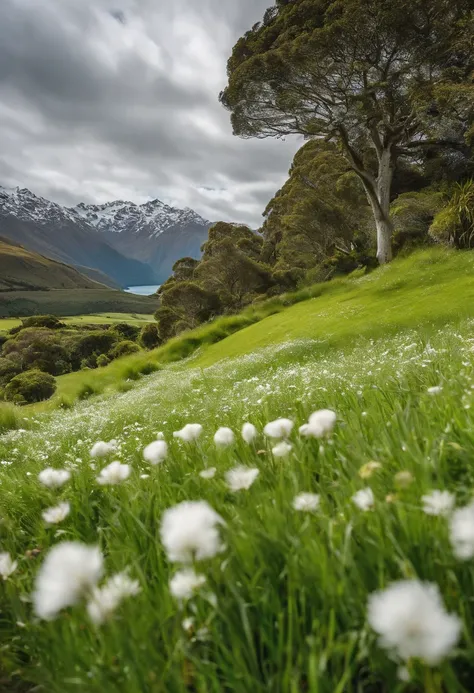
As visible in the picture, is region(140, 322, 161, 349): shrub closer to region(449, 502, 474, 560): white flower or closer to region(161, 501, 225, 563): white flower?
region(161, 501, 225, 563): white flower

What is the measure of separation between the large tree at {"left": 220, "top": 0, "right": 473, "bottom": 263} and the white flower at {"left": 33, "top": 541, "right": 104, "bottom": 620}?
2402 cm

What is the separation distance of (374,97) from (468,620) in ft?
85.8

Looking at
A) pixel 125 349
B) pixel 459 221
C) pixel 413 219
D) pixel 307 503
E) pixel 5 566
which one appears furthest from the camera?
pixel 125 349

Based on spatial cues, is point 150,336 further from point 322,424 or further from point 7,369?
point 322,424

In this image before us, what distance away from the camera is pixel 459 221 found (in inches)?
765

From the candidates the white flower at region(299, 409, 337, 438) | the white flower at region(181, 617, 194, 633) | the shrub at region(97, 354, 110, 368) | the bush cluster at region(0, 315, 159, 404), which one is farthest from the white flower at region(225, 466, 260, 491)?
the shrub at region(97, 354, 110, 368)

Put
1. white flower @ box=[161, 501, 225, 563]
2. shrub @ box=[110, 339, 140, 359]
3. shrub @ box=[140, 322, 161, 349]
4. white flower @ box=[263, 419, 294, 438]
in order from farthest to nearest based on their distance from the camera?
shrub @ box=[110, 339, 140, 359] < shrub @ box=[140, 322, 161, 349] < white flower @ box=[263, 419, 294, 438] < white flower @ box=[161, 501, 225, 563]

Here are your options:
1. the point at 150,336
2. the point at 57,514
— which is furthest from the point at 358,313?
the point at 150,336

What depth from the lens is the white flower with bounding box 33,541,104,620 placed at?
3.23 ft

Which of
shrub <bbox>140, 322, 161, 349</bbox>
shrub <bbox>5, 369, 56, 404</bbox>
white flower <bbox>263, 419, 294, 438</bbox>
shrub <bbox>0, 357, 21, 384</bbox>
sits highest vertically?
white flower <bbox>263, 419, 294, 438</bbox>

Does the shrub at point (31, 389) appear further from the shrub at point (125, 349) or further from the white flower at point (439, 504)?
the white flower at point (439, 504)

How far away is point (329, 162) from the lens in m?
36.7

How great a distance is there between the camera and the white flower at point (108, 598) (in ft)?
3.25

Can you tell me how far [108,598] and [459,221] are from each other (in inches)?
883
